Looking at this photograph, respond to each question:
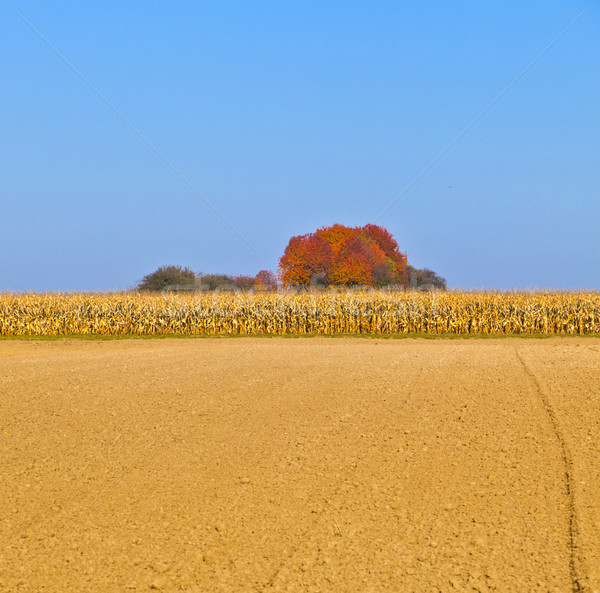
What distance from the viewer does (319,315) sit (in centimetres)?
2803

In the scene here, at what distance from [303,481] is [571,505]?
9.55ft

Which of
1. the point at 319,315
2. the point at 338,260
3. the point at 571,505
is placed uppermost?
the point at 338,260

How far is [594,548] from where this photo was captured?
635 centimetres

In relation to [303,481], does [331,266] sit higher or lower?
higher

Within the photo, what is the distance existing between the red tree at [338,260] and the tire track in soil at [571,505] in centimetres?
5132

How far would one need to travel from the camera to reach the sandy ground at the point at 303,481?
5988 millimetres

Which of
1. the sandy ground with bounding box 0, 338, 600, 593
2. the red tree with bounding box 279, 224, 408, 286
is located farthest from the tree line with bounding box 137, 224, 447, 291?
the sandy ground with bounding box 0, 338, 600, 593

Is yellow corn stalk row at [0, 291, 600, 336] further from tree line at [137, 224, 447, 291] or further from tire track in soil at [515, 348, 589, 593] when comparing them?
tree line at [137, 224, 447, 291]

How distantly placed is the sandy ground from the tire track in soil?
0.09 feet

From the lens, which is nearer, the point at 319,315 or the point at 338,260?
the point at 319,315

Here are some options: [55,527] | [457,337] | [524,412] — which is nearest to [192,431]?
[55,527]

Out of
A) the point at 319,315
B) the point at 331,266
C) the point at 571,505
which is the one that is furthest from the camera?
the point at 331,266

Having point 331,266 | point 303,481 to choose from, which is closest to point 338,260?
point 331,266

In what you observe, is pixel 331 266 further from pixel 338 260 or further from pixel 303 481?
pixel 303 481
